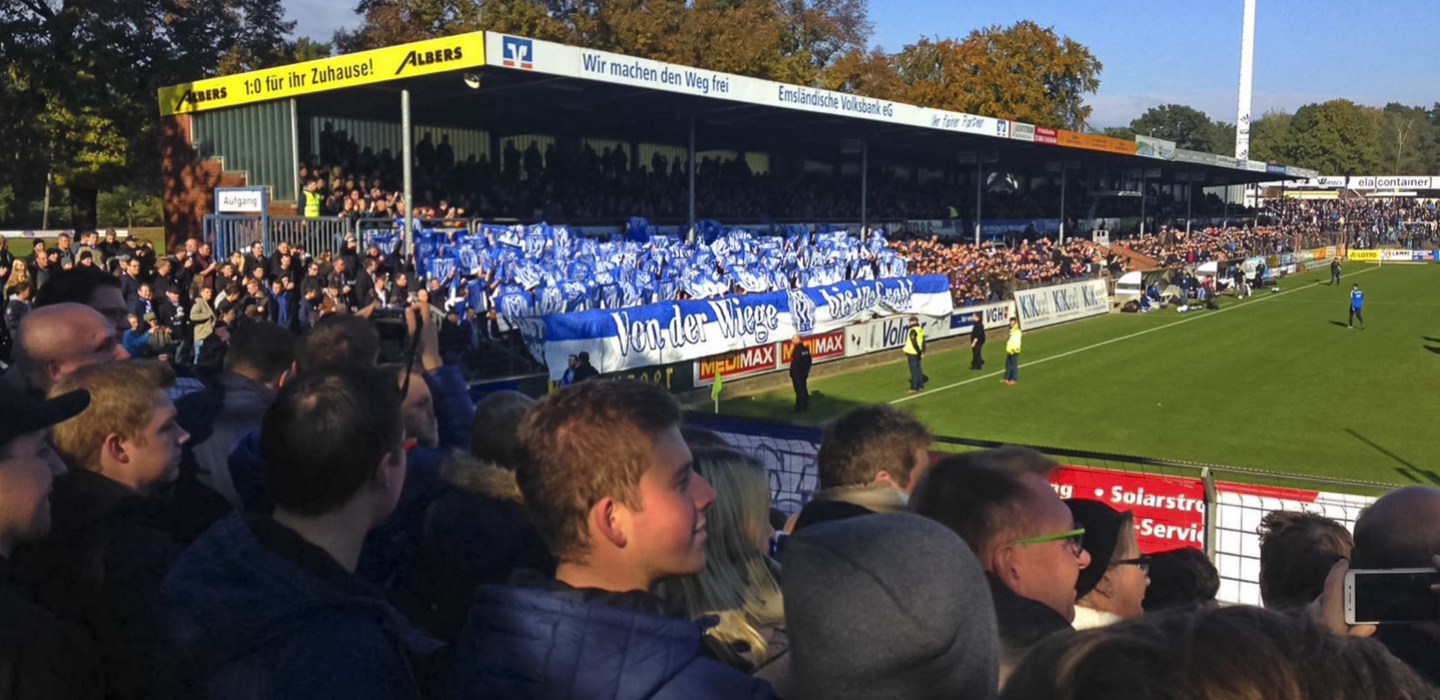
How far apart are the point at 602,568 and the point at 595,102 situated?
2582 cm

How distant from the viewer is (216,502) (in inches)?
139

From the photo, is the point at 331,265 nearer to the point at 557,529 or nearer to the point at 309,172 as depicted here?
the point at 309,172

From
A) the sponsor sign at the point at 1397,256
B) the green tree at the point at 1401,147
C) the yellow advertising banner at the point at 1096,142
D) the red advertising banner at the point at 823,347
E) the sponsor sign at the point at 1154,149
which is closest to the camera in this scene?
the red advertising banner at the point at 823,347

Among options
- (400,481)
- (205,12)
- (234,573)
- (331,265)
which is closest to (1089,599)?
(400,481)

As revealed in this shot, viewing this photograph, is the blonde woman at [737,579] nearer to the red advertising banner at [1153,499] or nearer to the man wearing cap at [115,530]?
the man wearing cap at [115,530]

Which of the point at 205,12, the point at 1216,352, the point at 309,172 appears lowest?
the point at 1216,352

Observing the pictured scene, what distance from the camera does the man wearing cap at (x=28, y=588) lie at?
2.30 metres

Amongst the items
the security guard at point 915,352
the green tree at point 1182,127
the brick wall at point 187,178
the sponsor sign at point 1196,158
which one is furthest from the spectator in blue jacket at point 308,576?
the green tree at point 1182,127

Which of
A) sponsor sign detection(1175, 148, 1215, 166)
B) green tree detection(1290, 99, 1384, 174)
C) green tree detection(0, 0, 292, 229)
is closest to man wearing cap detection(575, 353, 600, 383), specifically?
green tree detection(0, 0, 292, 229)

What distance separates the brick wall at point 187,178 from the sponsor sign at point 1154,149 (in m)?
37.8

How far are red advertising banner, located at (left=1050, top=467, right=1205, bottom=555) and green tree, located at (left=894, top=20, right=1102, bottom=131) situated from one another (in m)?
58.8

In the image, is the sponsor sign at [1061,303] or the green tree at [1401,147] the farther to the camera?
the green tree at [1401,147]

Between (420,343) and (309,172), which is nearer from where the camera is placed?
(420,343)

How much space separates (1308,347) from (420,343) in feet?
99.0
